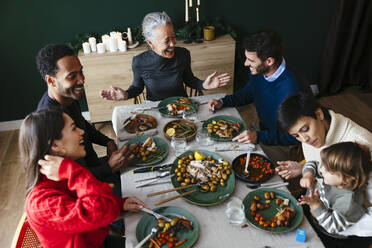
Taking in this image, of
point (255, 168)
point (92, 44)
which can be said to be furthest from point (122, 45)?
point (255, 168)

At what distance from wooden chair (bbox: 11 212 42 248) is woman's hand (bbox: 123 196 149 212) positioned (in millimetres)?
417

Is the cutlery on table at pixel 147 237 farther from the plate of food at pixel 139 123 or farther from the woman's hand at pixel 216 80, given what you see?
the woman's hand at pixel 216 80

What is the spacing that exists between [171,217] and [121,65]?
7.41 ft

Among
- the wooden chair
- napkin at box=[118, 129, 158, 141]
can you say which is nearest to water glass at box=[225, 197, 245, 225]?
napkin at box=[118, 129, 158, 141]

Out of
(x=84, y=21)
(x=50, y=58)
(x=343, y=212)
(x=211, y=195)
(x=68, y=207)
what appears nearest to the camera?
(x=68, y=207)

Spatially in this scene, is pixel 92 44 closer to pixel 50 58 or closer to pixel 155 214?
pixel 50 58

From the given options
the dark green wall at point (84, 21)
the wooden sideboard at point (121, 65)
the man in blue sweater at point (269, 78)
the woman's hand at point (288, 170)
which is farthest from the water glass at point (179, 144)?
the dark green wall at point (84, 21)

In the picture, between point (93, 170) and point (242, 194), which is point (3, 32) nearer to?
point (93, 170)

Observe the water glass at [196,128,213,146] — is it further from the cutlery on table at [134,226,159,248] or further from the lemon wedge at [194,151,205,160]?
the cutlery on table at [134,226,159,248]

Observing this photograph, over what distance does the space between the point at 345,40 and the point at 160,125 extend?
301cm

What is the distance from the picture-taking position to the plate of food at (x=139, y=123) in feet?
6.68

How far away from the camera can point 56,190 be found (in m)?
1.32

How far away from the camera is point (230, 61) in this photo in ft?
11.5

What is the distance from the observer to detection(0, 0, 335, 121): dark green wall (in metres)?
3.26
